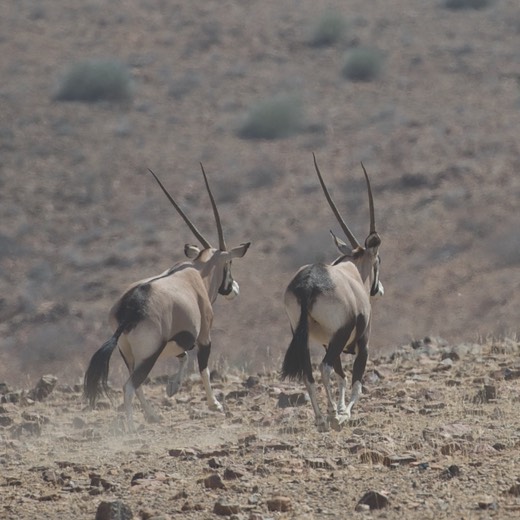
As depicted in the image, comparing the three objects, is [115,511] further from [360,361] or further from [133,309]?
[360,361]

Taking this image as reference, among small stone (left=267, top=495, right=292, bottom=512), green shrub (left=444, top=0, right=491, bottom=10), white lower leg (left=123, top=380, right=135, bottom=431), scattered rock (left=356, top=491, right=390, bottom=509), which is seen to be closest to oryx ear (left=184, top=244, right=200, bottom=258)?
white lower leg (left=123, top=380, right=135, bottom=431)

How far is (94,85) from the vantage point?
37469 mm

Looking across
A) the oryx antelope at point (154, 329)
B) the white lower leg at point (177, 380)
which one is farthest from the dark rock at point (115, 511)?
the white lower leg at point (177, 380)

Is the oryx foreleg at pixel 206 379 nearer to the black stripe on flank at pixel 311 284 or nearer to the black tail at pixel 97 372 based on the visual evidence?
the black tail at pixel 97 372

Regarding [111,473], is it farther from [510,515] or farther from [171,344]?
[171,344]

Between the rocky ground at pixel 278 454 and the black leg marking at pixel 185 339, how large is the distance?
62 centimetres

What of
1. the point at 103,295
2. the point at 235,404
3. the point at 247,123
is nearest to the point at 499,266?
the point at 103,295

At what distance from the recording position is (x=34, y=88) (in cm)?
3781

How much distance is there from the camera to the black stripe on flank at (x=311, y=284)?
9891mm

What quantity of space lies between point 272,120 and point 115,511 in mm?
29529

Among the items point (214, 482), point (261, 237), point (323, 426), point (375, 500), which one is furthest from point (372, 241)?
point (261, 237)

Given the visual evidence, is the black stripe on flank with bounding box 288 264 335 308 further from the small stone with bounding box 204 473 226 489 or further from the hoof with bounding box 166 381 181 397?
the small stone with bounding box 204 473 226 489

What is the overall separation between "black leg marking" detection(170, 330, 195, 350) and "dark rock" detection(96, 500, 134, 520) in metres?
4.85

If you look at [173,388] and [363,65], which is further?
[363,65]
